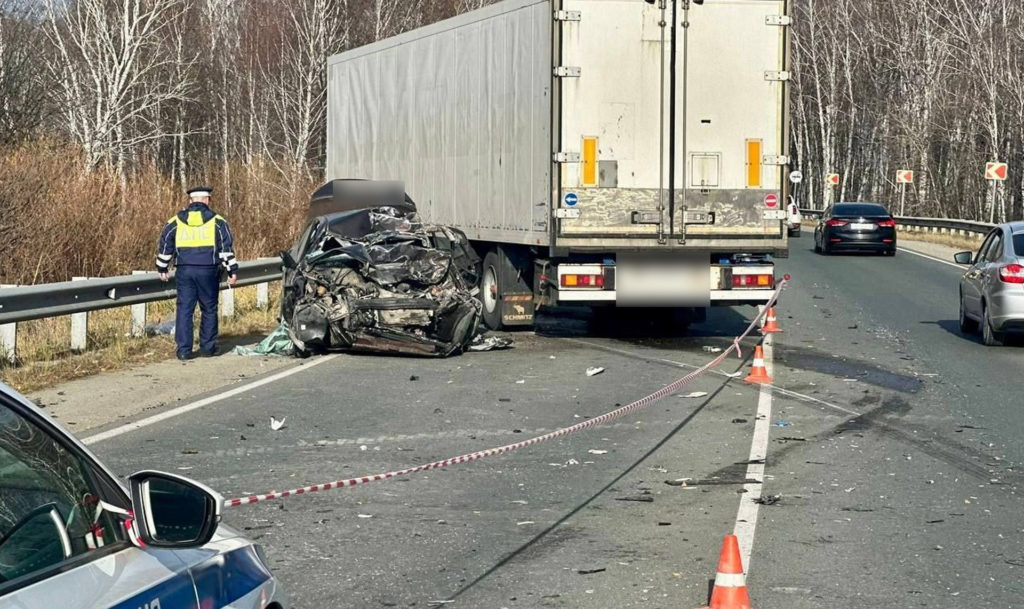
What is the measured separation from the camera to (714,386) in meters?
13.5

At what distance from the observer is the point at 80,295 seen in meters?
14.6

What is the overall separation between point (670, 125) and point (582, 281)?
1.95m

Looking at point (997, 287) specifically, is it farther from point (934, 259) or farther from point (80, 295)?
point (934, 259)

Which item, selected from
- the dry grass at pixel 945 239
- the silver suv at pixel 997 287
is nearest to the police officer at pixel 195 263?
the silver suv at pixel 997 287

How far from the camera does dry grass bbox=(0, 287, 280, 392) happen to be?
1353 centimetres

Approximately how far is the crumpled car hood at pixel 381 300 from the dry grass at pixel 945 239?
31.0 meters

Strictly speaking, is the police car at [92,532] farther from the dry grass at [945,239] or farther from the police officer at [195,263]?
the dry grass at [945,239]

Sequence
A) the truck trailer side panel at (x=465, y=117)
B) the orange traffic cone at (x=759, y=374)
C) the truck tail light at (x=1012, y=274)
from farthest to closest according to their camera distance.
Answer: the truck tail light at (x=1012, y=274) < the truck trailer side panel at (x=465, y=117) < the orange traffic cone at (x=759, y=374)

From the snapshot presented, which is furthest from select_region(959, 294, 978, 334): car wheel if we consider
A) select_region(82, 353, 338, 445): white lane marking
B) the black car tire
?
select_region(82, 353, 338, 445): white lane marking

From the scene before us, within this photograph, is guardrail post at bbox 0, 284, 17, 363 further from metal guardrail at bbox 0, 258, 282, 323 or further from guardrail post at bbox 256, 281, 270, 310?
guardrail post at bbox 256, 281, 270, 310

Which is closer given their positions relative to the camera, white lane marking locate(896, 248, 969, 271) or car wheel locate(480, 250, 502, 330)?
car wheel locate(480, 250, 502, 330)

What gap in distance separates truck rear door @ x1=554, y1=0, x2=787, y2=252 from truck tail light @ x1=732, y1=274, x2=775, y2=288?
0.43 metres

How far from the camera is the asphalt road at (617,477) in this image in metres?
6.59

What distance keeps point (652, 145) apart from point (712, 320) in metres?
4.84
